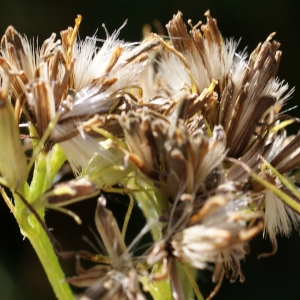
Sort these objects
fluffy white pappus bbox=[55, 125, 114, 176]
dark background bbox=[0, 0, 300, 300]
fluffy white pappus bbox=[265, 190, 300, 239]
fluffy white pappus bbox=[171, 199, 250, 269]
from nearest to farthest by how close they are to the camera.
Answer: fluffy white pappus bbox=[171, 199, 250, 269] → fluffy white pappus bbox=[55, 125, 114, 176] → fluffy white pappus bbox=[265, 190, 300, 239] → dark background bbox=[0, 0, 300, 300]

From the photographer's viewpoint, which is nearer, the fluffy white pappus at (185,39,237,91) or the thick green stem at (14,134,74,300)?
the thick green stem at (14,134,74,300)

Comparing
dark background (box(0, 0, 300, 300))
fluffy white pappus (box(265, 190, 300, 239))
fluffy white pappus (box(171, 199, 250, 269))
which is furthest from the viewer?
dark background (box(0, 0, 300, 300))

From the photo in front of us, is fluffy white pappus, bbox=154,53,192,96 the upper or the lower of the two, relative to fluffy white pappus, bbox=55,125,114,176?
upper

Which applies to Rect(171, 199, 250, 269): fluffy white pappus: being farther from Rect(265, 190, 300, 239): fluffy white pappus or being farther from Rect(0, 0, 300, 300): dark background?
Rect(0, 0, 300, 300): dark background

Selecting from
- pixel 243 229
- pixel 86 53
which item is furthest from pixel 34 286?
pixel 243 229

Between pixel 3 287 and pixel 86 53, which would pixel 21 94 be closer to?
pixel 86 53

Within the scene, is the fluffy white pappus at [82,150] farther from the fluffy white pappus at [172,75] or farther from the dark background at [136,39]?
the dark background at [136,39]

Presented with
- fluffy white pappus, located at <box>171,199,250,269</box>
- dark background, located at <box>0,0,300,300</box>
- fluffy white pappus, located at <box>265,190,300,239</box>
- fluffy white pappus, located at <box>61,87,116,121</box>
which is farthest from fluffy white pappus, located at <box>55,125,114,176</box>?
dark background, located at <box>0,0,300,300</box>

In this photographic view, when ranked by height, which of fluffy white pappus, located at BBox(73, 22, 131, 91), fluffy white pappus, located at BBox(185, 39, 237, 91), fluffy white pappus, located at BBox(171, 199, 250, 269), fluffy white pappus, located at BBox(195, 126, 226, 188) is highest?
fluffy white pappus, located at BBox(185, 39, 237, 91)
